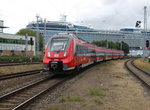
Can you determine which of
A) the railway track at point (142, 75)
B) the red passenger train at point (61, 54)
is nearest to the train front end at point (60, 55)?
the red passenger train at point (61, 54)

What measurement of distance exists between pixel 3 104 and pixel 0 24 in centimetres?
6446

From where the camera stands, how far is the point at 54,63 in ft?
51.9

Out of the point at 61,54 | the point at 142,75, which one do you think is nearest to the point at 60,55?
the point at 61,54

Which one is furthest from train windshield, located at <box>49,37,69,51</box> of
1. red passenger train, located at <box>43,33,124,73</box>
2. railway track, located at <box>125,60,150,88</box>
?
railway track, located at <box>125,60,150,88</box>

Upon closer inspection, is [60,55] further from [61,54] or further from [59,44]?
[59,44]

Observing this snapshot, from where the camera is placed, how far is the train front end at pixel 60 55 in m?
15.9

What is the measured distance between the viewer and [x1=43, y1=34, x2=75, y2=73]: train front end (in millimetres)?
15867

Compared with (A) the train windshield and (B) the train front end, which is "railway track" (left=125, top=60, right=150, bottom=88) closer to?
(B) the train front end

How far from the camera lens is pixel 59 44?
1691 centimetres

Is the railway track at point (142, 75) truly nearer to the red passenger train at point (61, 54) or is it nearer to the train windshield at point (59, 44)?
the red passenger train at point (61, 54)

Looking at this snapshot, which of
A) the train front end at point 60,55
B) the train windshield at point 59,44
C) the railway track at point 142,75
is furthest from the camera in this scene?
the train windshield at point 59,44

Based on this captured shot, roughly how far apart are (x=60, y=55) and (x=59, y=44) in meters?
1.16

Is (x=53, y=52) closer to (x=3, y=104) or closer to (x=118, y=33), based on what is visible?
(x=3, y=104)

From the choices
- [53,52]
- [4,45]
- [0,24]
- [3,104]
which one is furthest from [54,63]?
[0,24]
